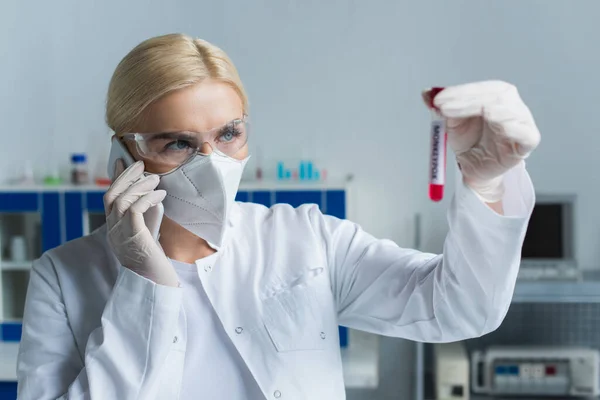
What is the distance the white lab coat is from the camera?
108cm

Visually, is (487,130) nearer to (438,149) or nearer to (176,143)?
(438,149)

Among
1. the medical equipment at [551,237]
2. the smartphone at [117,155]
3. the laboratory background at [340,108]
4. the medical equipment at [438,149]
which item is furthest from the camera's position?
the laboratory background at [340,108]

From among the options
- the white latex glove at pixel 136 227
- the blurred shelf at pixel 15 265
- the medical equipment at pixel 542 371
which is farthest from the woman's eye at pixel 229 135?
the blurred shelf at pixel 15 265

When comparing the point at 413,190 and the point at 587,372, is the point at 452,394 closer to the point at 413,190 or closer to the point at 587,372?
the point at 587,372

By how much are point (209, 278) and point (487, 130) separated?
0.55 m

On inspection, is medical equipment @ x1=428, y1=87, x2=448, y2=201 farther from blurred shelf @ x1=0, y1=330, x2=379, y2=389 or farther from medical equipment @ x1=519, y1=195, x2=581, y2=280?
medical equipment @ x1=519, y1=195, x2=581, y2=280

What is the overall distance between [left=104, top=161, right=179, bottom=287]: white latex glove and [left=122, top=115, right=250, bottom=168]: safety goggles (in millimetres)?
36

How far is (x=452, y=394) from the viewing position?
2564mm

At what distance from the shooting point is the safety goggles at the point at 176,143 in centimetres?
121

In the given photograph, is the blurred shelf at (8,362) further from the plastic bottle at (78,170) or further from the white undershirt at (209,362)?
the white undershirt at (209,362)

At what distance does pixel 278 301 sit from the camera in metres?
1.27

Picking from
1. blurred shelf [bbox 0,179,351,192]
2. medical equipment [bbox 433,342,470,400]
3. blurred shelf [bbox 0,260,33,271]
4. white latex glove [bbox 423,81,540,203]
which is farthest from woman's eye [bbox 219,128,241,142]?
blurred shelf [bbox 0,260,33,271]

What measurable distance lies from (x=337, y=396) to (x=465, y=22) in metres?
2.03

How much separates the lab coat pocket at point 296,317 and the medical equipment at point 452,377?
140 cm
